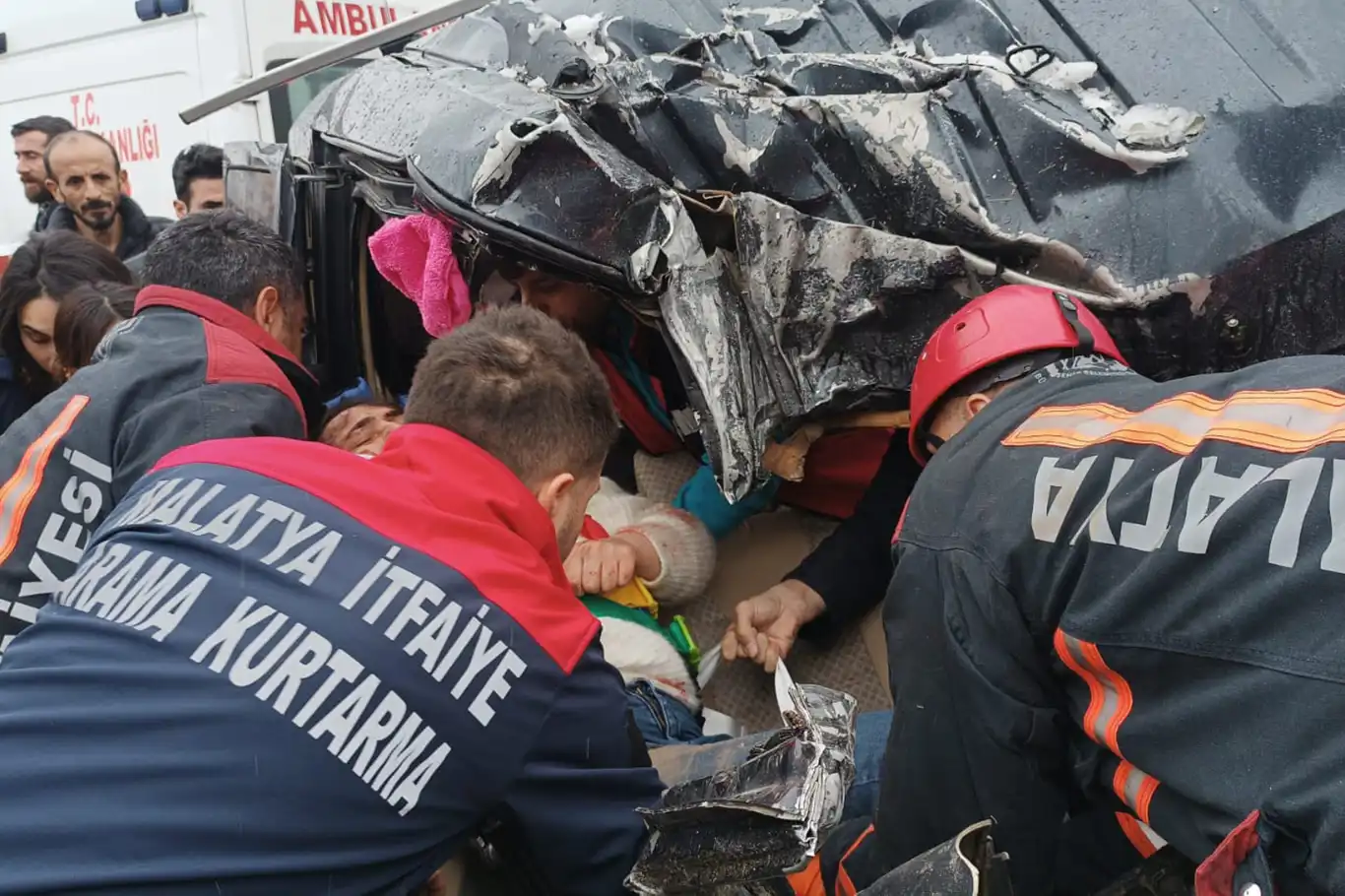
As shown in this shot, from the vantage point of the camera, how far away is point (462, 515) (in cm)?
136

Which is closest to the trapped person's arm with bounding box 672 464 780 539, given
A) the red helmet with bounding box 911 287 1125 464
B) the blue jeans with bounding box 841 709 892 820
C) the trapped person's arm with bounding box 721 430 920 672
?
the trapped person's arm with bounding box 721 430 920 672

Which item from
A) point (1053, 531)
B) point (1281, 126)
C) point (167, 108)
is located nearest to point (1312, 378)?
point (1053, 531)

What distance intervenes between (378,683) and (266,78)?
7.88 ft

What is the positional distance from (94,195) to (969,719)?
14.7 ft

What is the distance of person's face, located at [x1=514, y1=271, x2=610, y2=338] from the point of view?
2359mm

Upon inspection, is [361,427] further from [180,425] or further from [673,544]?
[673,544]

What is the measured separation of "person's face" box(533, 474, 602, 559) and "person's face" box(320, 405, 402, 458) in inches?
34.8

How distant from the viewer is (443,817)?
1.28m

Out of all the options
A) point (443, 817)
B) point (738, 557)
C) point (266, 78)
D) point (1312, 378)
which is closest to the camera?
point (1312, 378)

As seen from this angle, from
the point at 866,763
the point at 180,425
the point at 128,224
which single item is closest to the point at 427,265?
the point at 180,425

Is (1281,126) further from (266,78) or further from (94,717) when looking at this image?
(266,78)

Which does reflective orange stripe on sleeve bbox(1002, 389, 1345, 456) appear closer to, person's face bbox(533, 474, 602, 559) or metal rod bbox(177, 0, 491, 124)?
person's face bbox(533, 474, 602, 559)

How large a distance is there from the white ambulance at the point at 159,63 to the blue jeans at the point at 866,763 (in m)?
3.25

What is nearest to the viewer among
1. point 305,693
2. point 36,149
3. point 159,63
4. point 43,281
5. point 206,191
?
point 305,693
